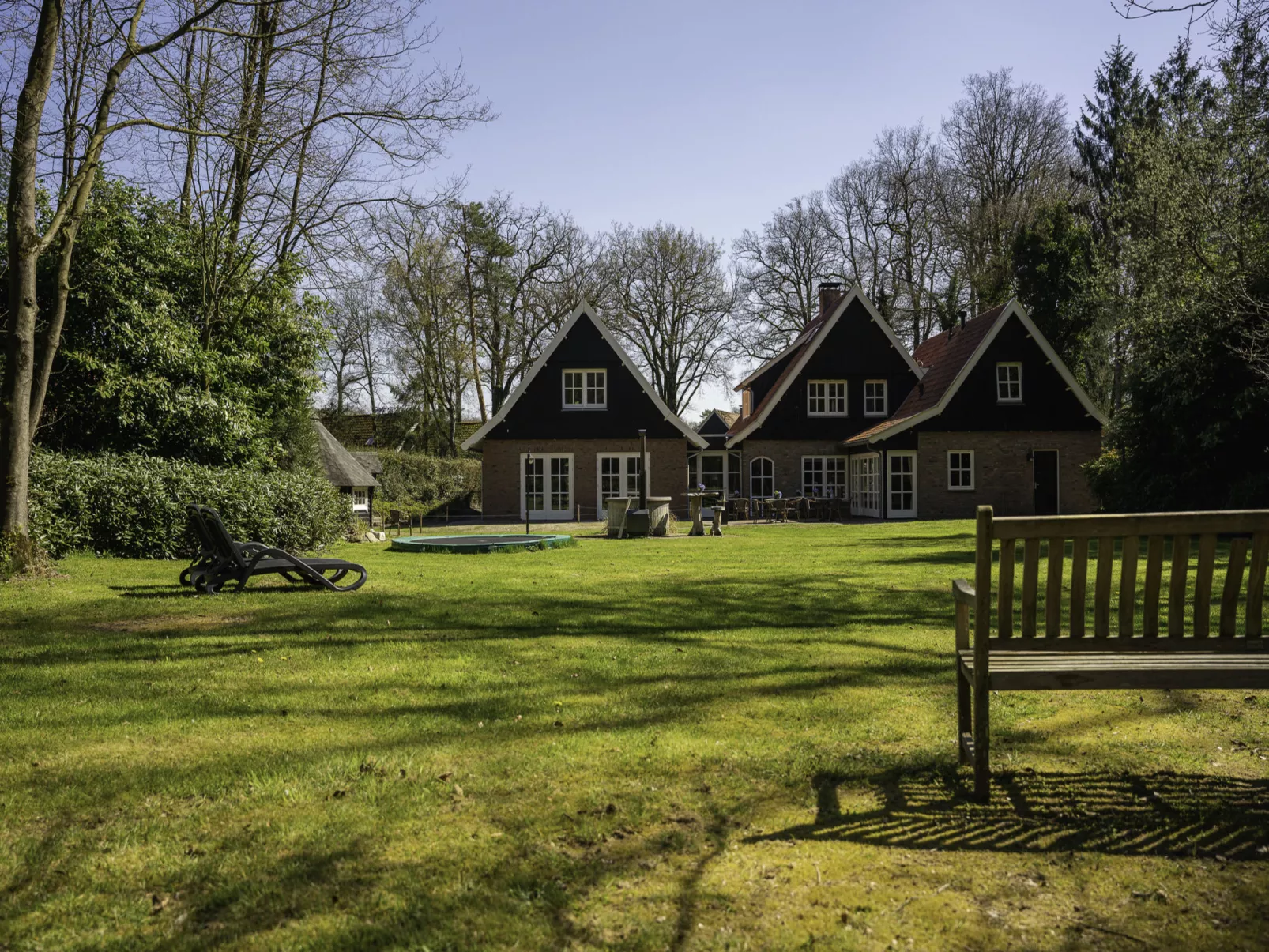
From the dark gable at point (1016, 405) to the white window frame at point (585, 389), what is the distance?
1021cm

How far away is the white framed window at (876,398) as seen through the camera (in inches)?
1336

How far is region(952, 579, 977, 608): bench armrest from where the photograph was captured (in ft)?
13.9

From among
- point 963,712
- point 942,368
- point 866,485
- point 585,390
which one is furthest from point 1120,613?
point 942,368

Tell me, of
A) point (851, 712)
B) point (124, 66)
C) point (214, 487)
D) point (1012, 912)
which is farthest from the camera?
point (214, 487)

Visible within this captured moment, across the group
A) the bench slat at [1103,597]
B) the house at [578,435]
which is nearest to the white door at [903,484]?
the house at [578,435]

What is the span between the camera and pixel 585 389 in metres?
31.8

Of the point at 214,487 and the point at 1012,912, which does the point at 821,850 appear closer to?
the point at 1012,912

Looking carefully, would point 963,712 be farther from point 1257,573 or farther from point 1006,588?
point 1257,573

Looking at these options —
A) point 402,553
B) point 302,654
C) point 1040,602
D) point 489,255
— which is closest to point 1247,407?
point 1040,602

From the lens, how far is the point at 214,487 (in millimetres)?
15266

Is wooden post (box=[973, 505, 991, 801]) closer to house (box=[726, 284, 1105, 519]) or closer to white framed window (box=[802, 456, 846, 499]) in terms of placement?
house (box=[726, 284, 1105, 519])

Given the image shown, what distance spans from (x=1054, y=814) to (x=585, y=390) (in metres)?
28.5

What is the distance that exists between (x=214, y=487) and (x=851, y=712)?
12698 mm

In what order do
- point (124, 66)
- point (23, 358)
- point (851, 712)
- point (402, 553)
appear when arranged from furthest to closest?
1. point (402, 553)
2. point (124, 66)
3. point (23, 358)
4. point (851, 712)
